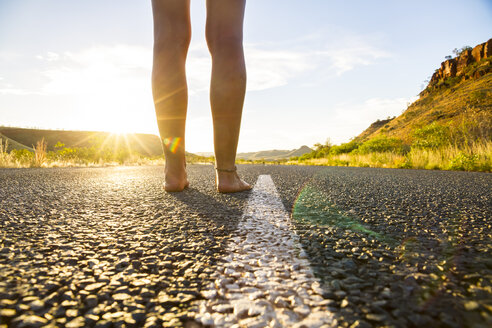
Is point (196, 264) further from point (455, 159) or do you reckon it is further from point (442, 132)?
point (442, 132)

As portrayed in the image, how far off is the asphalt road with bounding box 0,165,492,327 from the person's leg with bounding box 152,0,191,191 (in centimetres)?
99

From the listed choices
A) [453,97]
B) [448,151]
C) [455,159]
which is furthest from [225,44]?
[453,97]

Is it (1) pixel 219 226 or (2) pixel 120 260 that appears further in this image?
(1) pixel 219 226

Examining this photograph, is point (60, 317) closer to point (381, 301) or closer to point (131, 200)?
point (381, 301)

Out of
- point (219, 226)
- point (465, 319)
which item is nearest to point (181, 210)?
point (219, 226)

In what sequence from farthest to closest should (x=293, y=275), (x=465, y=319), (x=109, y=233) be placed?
(x=109, y=233) → (x=293, y=275) → (x=465, y=319)

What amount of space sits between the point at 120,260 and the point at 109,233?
1.07 ft

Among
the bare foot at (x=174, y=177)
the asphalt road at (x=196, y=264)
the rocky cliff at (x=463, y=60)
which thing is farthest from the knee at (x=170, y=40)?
the rocky cliff at (x=463, y=60)

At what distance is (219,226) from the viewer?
1227 millimetres

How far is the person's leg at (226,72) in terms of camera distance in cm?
231

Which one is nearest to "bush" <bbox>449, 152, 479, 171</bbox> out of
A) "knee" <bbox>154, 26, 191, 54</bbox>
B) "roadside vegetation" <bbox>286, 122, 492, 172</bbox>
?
"roadside vegetation" <bbox>286, 122, 492, 172</bbox>

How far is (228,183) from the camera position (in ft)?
7.97

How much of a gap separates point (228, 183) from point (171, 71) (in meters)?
1.04

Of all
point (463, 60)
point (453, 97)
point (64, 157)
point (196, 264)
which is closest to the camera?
point (196, 264)
